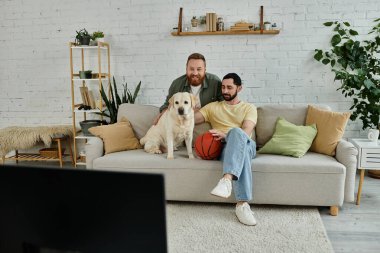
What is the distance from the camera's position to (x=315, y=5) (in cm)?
379

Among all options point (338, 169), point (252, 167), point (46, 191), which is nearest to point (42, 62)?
point (252, 167)

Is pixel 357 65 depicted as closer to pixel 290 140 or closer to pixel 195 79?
pixel 290 140

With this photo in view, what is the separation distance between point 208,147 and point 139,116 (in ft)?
2.95

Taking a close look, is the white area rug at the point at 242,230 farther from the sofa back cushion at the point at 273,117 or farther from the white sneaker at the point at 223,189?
the sofa back cushion at the point at 273,117

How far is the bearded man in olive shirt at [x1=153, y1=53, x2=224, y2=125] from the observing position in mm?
3232

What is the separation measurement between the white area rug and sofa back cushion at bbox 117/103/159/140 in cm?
81

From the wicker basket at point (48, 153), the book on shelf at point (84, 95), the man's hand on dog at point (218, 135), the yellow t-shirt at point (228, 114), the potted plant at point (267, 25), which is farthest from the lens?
the wicker basket at point (48, 153)

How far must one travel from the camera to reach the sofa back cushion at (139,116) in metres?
3.38

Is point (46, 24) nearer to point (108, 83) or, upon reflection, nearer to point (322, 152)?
point (108, 83)

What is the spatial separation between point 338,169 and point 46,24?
358 centimetres

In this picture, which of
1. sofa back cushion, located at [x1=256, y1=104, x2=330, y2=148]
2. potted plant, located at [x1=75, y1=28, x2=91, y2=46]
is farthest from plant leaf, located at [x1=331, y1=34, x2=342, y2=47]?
potted plant, located at [x1=75, y1=28, x2=91, y2=46]

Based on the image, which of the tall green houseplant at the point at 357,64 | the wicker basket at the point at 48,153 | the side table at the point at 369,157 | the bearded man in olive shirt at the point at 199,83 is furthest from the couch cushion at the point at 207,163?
the wicker basket at the point at 48,153

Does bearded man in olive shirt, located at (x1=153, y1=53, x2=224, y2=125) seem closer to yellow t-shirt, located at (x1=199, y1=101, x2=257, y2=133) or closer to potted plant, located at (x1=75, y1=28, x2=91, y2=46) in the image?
yellow t-shirt, located at (x1=199, y1=101, x2=257, y2=133)

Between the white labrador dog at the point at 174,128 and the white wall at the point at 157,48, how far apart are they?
3.70 ft
